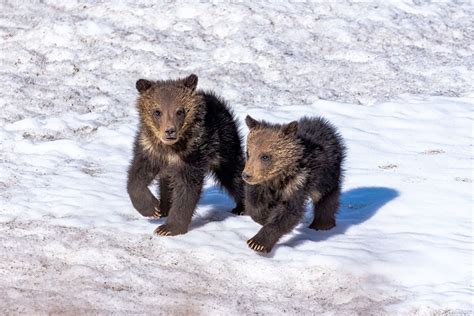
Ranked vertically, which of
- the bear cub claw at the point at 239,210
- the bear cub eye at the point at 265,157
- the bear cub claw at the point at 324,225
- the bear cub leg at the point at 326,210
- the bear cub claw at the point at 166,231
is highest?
the bear cub eye at the point at 265,157

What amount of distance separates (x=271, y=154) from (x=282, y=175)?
0.84 ft

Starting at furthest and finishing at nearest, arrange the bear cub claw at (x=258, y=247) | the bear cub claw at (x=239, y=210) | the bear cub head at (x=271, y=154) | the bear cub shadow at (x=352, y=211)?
1. the bear cub claw at (x=239, y=210)
2. the bear cub shadow at (x=352, y=211)
3. the bear cub head at (x=271, y=154)
4. the bear cub claw at (x=258, y=247)

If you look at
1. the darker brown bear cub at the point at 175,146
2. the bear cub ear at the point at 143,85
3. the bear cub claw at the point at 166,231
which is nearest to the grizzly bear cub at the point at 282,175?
the darker brown bear cub at the point at 175,146

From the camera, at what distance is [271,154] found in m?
8.92

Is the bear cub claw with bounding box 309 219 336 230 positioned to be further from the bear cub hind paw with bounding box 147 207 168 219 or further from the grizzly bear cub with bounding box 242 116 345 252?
the bear cub hind paw with bounding box 147 207 168 219

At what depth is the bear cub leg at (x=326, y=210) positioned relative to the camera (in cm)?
955

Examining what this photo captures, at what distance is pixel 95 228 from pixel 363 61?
27.6 ft

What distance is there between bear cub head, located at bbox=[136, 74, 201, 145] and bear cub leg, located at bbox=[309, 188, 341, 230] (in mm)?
1693

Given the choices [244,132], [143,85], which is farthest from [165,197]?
[244,132]

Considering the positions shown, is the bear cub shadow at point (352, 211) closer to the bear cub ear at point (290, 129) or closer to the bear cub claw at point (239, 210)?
the bear cub claw at point (239, 210)

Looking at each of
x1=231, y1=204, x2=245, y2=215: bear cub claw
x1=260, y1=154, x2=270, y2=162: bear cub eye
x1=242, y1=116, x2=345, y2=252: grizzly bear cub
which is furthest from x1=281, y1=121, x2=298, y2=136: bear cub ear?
x1=231, y1=204, x2=245, y2=215: bear cub claw

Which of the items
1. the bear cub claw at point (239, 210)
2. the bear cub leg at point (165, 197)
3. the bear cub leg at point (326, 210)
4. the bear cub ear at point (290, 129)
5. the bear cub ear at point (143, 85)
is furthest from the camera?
the bear cub claw at point (239, 210)

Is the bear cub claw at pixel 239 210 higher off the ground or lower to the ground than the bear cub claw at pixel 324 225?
lower

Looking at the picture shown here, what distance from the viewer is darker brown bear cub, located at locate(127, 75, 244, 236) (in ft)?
29.7
